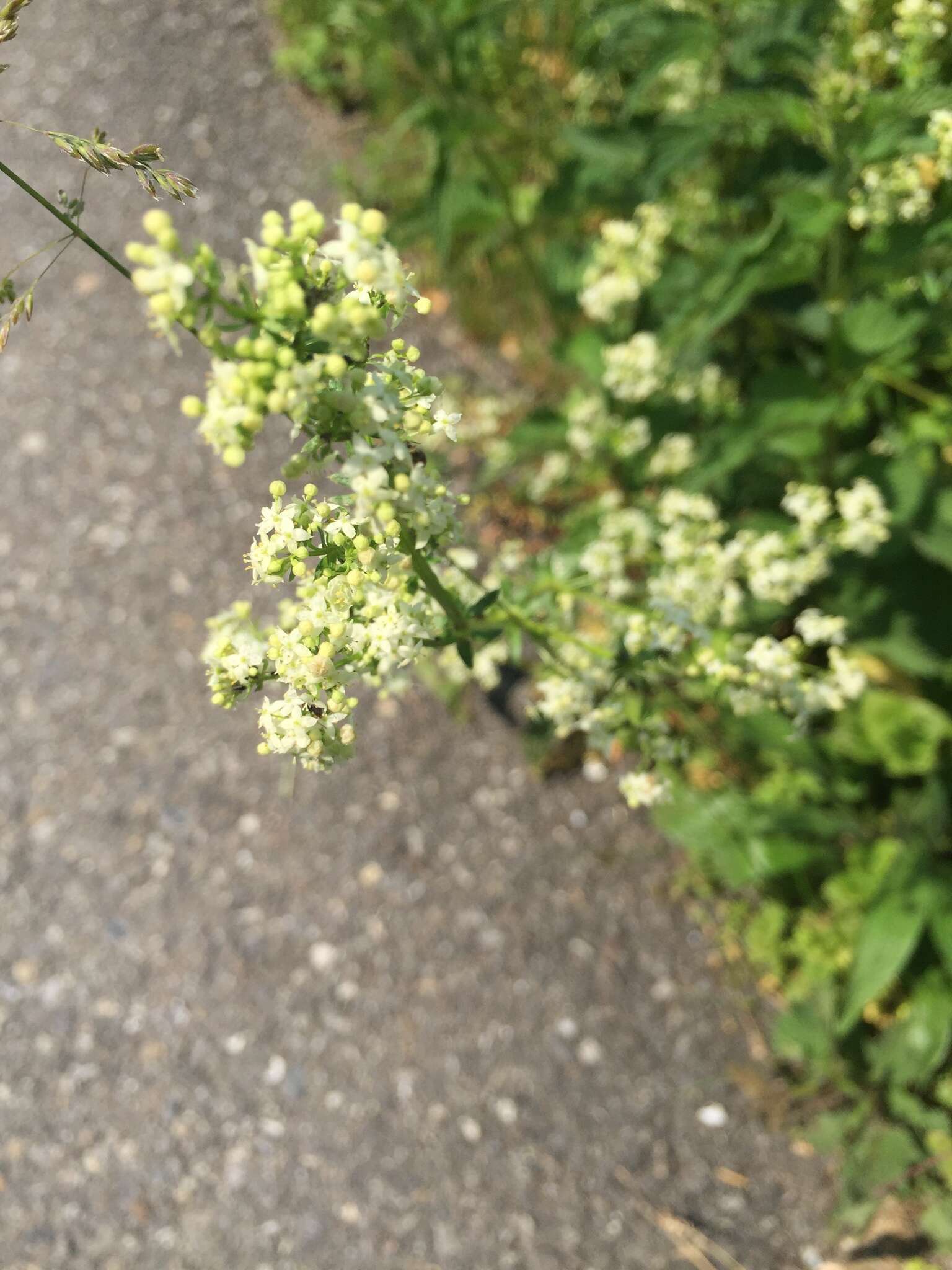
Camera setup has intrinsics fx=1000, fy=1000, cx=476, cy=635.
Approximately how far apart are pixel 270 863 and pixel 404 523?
8.27 feet

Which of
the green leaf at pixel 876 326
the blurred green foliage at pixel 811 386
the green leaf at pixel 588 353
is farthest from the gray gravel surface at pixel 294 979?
the green leaf at pixel 876 326

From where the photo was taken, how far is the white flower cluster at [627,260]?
10.6 ft

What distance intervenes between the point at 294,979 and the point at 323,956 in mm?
125

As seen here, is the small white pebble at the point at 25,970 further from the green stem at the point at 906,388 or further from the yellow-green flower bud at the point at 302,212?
the green stem at the point at 906,388

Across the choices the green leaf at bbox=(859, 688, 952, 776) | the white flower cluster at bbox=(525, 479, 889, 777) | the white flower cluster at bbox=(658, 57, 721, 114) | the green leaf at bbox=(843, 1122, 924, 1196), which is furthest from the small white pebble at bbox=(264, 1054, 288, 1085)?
the white flower cluster at bbox=(658, 57, 721, 114)

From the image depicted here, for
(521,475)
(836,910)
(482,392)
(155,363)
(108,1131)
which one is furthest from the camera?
(155,363)

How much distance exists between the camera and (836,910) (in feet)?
10.2

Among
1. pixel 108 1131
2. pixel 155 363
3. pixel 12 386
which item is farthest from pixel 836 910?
pixel 12 386

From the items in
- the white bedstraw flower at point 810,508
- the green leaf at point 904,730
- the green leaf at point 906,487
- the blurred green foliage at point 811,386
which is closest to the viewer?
the blurred green foliage at point 811,386

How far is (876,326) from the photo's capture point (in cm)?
257

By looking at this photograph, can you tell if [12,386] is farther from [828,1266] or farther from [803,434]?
[828,1266]

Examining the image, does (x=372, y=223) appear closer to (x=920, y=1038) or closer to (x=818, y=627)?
(x=818, y=627)

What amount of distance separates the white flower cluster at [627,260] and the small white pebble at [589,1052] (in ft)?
7.86

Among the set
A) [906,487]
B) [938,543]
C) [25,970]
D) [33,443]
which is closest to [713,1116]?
[938,543]
